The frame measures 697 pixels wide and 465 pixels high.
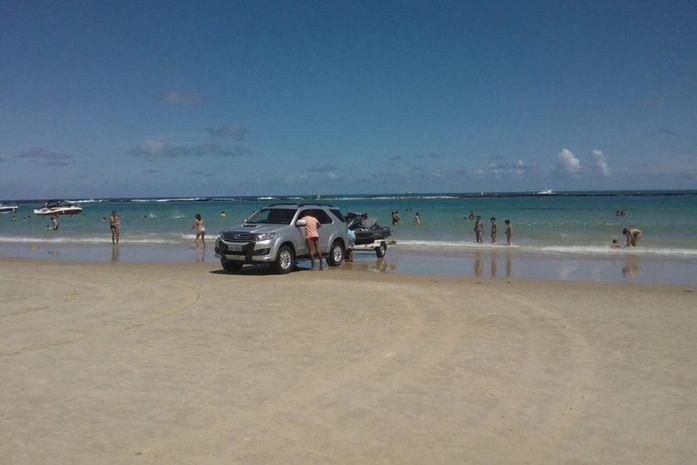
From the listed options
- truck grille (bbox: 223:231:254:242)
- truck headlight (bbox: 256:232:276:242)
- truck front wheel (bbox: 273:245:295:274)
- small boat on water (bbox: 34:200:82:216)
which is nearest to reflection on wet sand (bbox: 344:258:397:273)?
truck front wheel (bbox: 273:245:295:274)

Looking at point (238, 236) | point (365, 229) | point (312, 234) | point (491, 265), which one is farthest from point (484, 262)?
point (238, 236)

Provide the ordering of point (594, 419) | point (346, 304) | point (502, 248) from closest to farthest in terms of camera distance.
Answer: point (594, 419)
point (346, 304)
point (502, 248)

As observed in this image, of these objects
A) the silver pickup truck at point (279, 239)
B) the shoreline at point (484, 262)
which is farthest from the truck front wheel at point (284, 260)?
the shoreline at point (484, 262)

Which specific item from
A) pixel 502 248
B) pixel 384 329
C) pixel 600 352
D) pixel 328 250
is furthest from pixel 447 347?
pixel 502 248

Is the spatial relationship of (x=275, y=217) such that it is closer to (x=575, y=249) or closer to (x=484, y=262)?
(x=484, y=262)

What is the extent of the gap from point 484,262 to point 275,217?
25.7ft

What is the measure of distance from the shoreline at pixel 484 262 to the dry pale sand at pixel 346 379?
194 inches

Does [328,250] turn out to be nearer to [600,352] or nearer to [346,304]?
[346,304]

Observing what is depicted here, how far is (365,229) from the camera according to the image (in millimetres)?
21484

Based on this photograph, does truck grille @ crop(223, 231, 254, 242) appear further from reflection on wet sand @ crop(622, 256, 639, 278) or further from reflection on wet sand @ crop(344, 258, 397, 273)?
reflection on wet sand @ crop(622, 256, 639, 278)

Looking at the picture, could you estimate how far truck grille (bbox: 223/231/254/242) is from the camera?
16.0 meters

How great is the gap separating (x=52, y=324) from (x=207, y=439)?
5.74 metres

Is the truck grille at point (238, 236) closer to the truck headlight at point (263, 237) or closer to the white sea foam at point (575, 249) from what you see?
the truck headlight at point (263, 237)

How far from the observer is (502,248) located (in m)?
26.6
